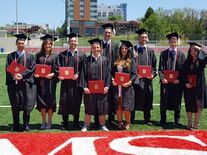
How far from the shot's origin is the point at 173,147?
600 centimetres

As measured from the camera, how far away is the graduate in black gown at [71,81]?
736 cm

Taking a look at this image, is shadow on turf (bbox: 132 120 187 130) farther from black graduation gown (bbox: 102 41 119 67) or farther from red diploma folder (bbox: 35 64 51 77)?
red diploma folder (bbox: 35 64 51 77)

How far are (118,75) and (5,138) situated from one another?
232cm

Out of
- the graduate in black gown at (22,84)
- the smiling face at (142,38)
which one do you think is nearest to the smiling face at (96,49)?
the smiling face at (142,38)

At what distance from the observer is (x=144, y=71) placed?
7.73 metres

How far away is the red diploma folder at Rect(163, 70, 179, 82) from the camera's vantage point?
299 inches

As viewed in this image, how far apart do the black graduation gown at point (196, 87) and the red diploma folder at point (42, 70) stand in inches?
101

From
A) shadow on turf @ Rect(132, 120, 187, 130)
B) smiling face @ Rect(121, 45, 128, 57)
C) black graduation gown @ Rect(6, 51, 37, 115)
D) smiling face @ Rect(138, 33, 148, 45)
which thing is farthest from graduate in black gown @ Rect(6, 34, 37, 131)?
shadow on turf @ Rect(132, 120, 187, 130)

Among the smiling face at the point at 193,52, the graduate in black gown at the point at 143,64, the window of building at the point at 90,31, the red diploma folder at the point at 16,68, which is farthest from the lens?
the window of building at the point at 90,31

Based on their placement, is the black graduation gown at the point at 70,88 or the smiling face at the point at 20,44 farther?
the black graduation gown at the point at 70,88

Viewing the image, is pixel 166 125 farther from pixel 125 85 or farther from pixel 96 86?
pixel 96 86

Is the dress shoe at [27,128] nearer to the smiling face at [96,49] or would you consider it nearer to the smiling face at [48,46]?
the smiling face at [48,46]

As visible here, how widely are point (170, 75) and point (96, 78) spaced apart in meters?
1.48

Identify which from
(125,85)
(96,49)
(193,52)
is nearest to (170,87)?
(193,52)
